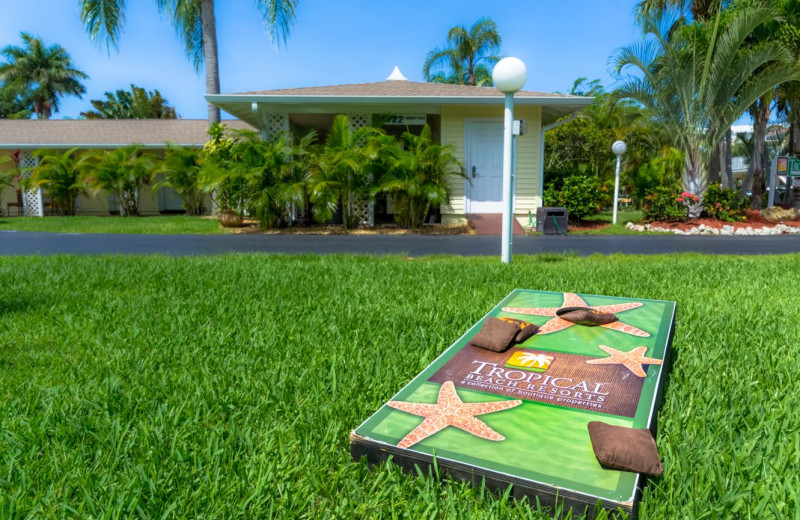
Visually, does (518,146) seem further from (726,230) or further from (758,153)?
(758,153)

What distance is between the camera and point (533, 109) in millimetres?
14039

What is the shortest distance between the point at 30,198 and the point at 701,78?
2229 centimetres

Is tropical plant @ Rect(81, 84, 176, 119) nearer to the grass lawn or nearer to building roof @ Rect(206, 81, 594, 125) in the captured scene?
building roof @ Rect(206, 81, 594, 125)

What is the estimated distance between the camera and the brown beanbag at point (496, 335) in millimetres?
2734

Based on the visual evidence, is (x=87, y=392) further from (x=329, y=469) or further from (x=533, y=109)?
(x=533, y=109)

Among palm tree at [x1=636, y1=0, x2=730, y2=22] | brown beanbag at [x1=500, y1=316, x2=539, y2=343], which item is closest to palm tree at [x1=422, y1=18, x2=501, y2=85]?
palm tree at [x1=636, y1=0, x2=730, y2=22]

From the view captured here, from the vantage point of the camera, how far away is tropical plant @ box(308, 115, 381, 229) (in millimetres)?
12021

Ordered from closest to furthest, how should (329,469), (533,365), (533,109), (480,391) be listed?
(329,469)
(480,391)
(533,365)
(533,109)

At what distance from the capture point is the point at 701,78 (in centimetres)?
1302

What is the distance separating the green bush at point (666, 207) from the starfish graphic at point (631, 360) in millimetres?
12403

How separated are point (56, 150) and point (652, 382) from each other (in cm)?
2304

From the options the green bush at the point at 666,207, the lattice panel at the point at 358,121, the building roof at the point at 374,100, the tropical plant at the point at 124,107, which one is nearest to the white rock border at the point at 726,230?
the green bush at the point at 666,207

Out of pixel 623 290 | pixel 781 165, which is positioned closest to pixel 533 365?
pixel 623 290

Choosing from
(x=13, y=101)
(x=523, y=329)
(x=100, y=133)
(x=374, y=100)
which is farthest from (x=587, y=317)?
(x=13, y=101)
